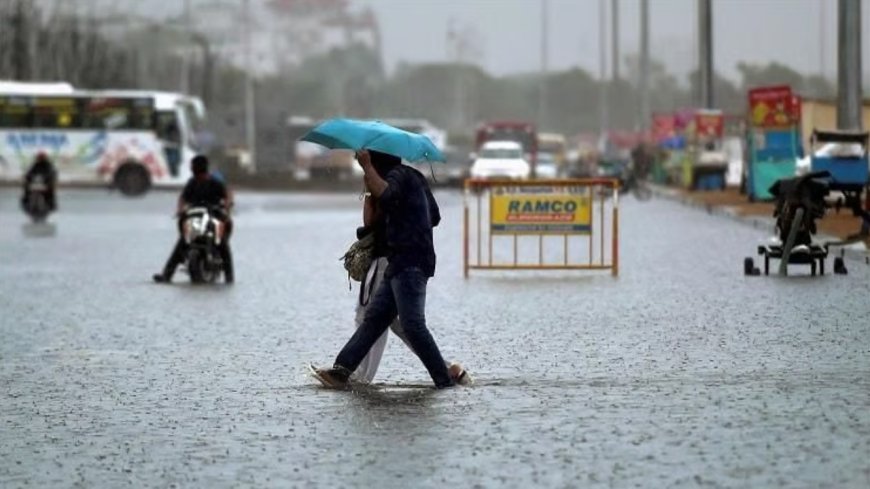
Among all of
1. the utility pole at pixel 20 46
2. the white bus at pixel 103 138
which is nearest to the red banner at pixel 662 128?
the white bus at pixel 103 138

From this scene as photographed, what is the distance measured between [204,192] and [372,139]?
11839 millimetres

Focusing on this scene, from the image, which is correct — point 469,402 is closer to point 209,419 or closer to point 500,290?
point 209,419

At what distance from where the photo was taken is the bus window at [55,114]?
227ft

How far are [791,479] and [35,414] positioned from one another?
4.40m

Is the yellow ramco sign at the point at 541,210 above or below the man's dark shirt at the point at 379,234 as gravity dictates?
below

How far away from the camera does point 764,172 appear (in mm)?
46531

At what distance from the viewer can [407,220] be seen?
513 inches

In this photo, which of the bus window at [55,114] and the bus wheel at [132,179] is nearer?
the bus wheel at [132,179]

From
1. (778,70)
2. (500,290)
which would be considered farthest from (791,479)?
(778,70)

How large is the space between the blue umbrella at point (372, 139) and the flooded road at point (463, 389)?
4.29 feet

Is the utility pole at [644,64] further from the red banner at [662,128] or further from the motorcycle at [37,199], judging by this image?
the motorcycle at [37,199]

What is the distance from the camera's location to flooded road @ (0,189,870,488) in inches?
388

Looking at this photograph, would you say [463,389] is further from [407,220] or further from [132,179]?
[132,179]

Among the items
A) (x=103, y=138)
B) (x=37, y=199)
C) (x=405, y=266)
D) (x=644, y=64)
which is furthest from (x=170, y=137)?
(x=405, y=266)
